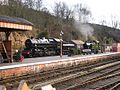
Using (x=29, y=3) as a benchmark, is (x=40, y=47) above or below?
below

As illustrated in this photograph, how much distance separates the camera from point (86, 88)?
509 inches

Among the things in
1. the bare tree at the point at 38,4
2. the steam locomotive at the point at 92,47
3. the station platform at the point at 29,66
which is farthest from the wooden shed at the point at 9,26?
the bare tree at the point at 38,4

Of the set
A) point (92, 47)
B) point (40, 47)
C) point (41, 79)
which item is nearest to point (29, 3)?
point (92, 47)

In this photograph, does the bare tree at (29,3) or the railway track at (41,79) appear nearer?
the railway track at (41,79)

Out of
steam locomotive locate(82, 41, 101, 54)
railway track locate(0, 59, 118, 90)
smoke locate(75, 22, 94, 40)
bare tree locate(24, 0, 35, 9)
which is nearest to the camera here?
railway track locate(0, 59, 118, 90)

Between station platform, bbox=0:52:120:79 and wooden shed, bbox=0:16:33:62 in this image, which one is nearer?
station platform, bbox=0:52:120:79

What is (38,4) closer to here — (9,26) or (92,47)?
(92,47)

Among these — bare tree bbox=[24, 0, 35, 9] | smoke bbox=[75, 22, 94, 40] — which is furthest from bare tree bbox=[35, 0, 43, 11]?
smoke bbox=[75, 22, 94, 40]

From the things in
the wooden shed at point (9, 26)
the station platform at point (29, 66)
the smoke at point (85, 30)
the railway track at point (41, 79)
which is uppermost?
the smoke at point (85, 30)

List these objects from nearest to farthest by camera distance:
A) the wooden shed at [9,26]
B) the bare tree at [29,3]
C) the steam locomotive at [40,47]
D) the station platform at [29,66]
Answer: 1. the station platform at [29,66]
2. the wooden shed at [9,26]
3. the steam locomotive at [40,47]
4. the bare tree at [29,3]

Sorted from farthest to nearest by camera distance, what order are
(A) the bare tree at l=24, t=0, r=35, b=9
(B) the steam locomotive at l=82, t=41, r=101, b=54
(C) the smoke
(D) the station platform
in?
(C) the smoke
(A) the bare tree at l=24, t=0, r=35, b=9
(B) the steam locomotive at l=82, t=41, r=101, b=54
(D) the station platform

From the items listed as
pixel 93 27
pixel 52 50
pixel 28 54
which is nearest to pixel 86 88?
pixel 28 54

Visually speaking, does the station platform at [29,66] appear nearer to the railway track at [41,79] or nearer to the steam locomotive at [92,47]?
the railway track at [41,79]

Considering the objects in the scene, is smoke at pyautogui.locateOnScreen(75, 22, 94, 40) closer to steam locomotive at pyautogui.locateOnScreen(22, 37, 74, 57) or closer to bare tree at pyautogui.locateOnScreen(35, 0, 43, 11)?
bare tree at pyautogui.locateOnScreen(35, 0, 43, 11)
